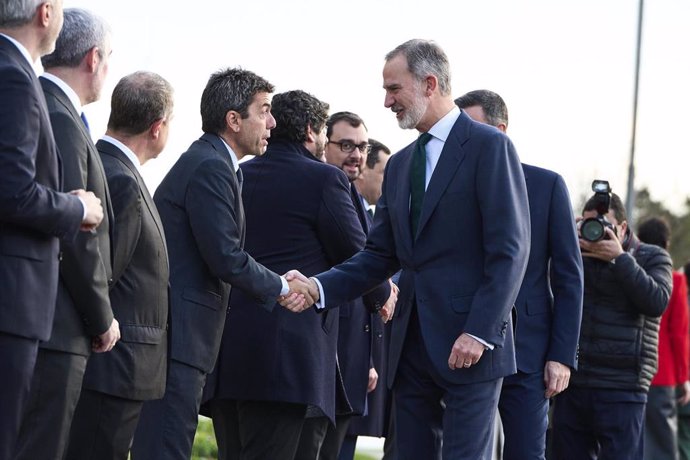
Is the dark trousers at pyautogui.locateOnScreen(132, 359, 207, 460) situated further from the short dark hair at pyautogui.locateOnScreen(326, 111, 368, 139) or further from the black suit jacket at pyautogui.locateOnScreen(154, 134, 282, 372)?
the short dark hair at pyautogui.locateOnScreen(326, 111, 368, 139)

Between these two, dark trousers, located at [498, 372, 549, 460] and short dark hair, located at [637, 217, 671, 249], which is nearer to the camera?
dark trousers, located at [498, 372, 549, 460]

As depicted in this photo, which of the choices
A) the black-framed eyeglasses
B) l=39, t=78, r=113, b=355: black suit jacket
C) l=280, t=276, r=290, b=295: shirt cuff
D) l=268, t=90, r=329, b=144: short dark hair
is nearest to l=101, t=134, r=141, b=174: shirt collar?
l=39, t=78, r=113, b=355: black suit jacket

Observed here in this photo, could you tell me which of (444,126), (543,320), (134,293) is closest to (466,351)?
(444,126)

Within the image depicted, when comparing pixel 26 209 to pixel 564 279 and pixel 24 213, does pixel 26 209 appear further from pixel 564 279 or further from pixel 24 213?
pixel 564 279

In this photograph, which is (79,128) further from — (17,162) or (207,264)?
(207,264)

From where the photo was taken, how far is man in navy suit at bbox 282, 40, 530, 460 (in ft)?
17.1

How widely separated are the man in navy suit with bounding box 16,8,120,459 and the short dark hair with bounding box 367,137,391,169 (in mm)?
4663

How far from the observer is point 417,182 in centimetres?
550

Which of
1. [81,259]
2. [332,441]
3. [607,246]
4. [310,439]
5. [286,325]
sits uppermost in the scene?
[607,246]

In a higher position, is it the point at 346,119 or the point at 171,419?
the point at 346,119

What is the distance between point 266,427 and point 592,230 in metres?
2.40

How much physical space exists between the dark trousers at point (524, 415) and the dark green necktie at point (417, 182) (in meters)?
1.10

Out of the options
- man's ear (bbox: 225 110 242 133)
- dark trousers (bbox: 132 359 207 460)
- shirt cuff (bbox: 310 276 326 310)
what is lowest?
dark trousers (bbox: 132 359 207 460)

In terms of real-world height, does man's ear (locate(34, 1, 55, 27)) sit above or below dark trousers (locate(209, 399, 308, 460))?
above
